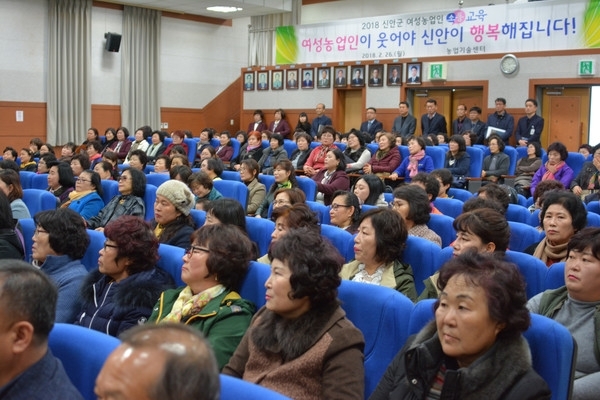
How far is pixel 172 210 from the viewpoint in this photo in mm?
4461

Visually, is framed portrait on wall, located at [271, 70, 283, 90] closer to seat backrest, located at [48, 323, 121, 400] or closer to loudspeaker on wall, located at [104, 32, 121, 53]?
loudspeaker on wall, located at [104, 32, 121, 53]

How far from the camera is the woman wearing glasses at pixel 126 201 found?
5.51 meters

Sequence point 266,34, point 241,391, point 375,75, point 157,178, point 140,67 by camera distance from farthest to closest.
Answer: point 266,34, point 140,67, point 375,75, point 157,178, point 241,391

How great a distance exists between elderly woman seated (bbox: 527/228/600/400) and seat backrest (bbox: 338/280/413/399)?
0.60 metres

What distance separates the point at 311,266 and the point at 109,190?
14.0 feet

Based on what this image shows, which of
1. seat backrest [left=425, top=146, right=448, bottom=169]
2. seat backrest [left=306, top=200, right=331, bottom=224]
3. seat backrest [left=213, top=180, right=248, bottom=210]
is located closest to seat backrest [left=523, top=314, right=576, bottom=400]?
seat backrest [left=306, top=200, right=331, bottom=224]

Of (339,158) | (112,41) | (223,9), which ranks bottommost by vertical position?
(339,158)

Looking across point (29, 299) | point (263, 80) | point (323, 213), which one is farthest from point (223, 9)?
point (29, 299)

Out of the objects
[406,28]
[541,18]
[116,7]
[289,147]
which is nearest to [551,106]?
[541,18]

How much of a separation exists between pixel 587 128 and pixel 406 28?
359 centimetres

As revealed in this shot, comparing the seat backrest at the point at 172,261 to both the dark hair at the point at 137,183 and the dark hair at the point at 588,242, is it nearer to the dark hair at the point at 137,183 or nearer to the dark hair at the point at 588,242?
the dark hair at the point at 588,242

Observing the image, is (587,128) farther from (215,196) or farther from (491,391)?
(491,391)

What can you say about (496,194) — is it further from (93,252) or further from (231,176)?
(231,176)

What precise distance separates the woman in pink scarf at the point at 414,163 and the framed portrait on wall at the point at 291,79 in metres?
6.48
